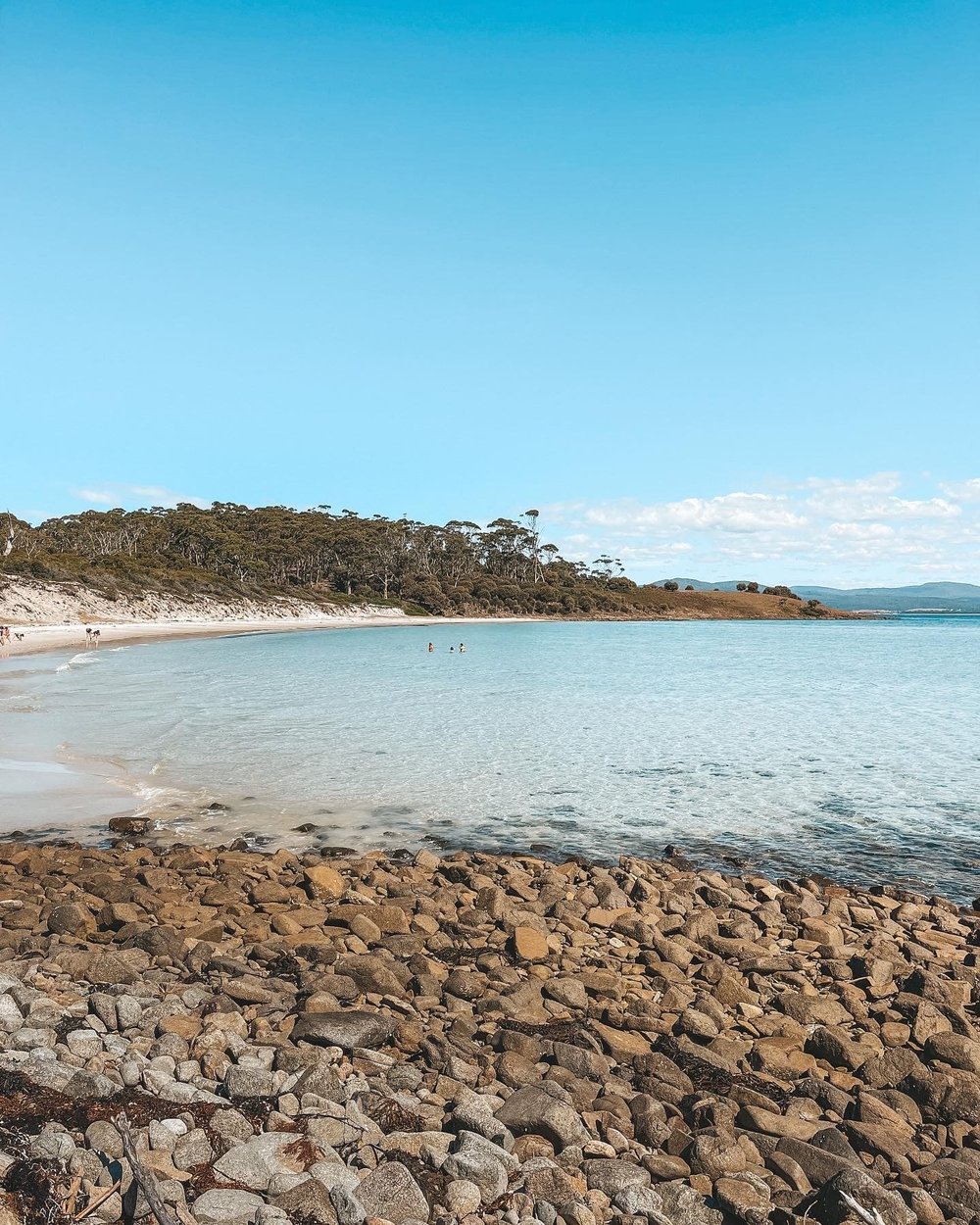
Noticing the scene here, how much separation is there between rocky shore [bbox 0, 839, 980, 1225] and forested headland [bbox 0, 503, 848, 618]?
73199 millimetres

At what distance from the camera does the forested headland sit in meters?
91.1

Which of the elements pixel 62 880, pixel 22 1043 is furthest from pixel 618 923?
pixel 62 880

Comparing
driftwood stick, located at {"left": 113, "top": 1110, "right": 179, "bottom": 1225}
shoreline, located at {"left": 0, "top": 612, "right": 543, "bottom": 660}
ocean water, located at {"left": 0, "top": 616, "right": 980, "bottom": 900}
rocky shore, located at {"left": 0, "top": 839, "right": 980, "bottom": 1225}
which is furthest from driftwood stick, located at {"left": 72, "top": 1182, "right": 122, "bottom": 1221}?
shoreline, located at {"left": 0, "top": 612, "right": 543, "bottom": 660}

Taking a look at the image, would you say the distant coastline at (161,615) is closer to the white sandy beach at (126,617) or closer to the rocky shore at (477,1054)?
the white sandy beach at (126,617)

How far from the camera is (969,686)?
133 ft

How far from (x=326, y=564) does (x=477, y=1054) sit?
5130 inches

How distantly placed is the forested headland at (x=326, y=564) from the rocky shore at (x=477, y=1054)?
2882 inches

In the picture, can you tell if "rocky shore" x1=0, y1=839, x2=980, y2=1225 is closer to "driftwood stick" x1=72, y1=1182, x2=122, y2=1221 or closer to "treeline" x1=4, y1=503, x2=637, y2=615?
"driftwood stick" x1=72, y1=1182, x2=122, y2=1221

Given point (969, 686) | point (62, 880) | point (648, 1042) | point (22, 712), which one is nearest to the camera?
point (648, 1042)

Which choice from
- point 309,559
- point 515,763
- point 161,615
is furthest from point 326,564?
point 515,763

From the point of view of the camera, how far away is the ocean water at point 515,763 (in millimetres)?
13141

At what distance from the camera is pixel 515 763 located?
1930 cm

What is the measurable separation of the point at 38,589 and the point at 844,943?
247ft

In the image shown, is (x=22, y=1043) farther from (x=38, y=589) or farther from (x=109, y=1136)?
(x=38, y=589)
